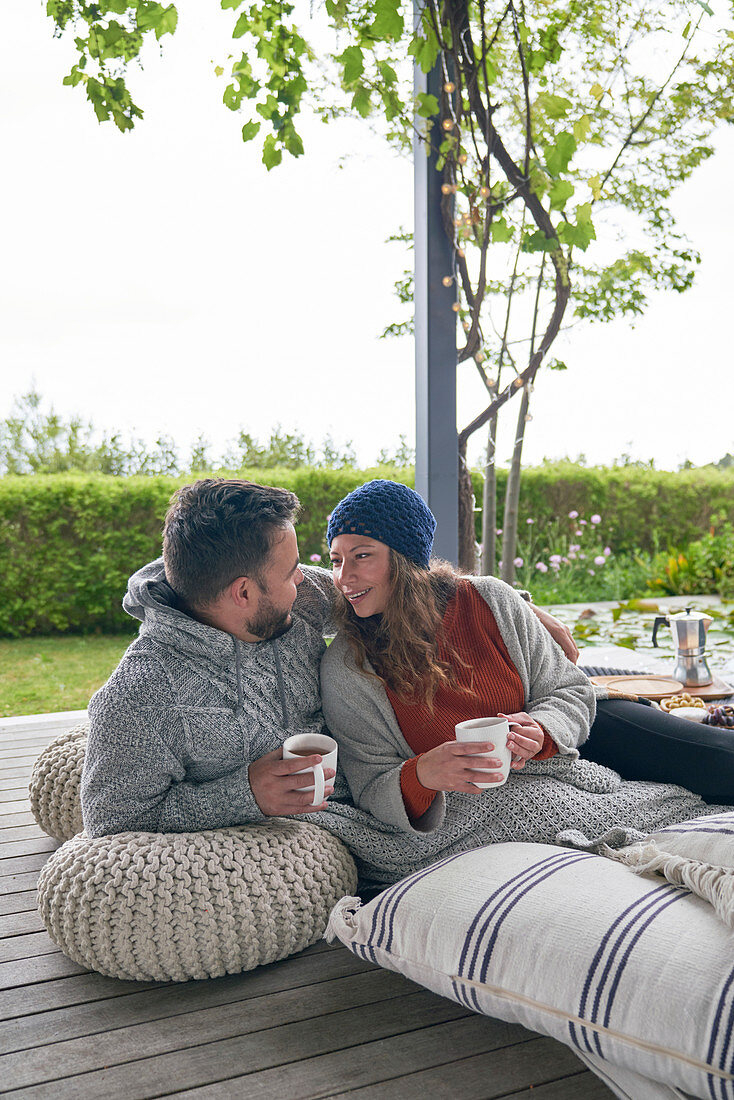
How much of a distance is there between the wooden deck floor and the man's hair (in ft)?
2.52

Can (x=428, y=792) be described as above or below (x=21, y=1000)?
above

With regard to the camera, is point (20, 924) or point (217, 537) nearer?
point (217, 537)

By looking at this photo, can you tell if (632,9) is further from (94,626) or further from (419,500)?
(94,626)

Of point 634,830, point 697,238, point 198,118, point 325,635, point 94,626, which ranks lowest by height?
point 94,626

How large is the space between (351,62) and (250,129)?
0.37 m

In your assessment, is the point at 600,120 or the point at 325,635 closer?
the point at 325,635

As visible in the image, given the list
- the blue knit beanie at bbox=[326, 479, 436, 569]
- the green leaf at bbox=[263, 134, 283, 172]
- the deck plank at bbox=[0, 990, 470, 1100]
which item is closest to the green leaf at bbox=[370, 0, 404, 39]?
the green leaf at bbox=[263, 134, 283, 172]

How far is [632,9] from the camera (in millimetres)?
4129

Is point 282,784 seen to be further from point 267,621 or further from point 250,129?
point 250,129

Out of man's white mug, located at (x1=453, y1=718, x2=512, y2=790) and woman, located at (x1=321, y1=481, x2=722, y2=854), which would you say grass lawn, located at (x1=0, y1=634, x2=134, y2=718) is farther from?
man's white mug, located at (x1=453, y1=718, x2=512, y2=790)

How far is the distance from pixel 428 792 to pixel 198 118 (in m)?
6.16

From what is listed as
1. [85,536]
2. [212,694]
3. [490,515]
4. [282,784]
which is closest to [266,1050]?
[282,784]

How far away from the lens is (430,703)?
6.38ft

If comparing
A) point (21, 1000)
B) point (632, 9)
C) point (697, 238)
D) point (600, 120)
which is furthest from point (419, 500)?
point (697, 238)
